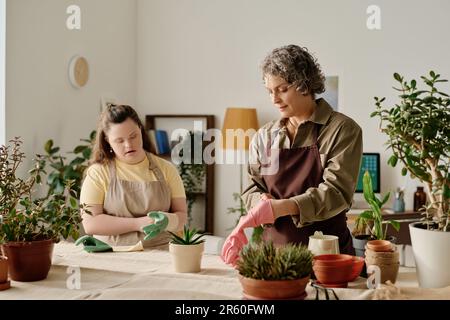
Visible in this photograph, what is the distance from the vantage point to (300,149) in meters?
2.15

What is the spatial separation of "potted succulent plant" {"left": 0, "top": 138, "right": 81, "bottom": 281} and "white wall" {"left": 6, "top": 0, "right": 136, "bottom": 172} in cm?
195

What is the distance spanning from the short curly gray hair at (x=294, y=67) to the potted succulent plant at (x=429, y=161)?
529 millimetres

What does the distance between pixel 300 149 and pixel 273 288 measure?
2.96ft

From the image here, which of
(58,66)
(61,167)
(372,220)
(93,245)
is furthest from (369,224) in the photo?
(58,66)

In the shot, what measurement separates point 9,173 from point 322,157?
1104 mm

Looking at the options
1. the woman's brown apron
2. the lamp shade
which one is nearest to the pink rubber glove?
the woman's brown apron

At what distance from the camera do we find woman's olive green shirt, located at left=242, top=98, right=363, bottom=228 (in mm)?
1906

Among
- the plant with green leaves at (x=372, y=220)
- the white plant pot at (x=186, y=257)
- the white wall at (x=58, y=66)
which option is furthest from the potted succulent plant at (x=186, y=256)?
the white wall at (x=58, y=66)

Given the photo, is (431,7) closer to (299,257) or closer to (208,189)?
(208,189)

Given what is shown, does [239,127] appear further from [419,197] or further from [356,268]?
[356,268]

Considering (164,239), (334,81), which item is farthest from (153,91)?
(164,239)

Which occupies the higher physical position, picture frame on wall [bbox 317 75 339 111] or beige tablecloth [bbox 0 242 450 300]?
picture frame on wall [bbox 317 75 339 111]

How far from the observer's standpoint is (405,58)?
4.77 m

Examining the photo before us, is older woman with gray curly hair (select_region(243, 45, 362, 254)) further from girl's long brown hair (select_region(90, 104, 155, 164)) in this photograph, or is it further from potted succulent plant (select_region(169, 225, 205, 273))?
girl's long brown hair (select_region(90, 104, 155, 164))
